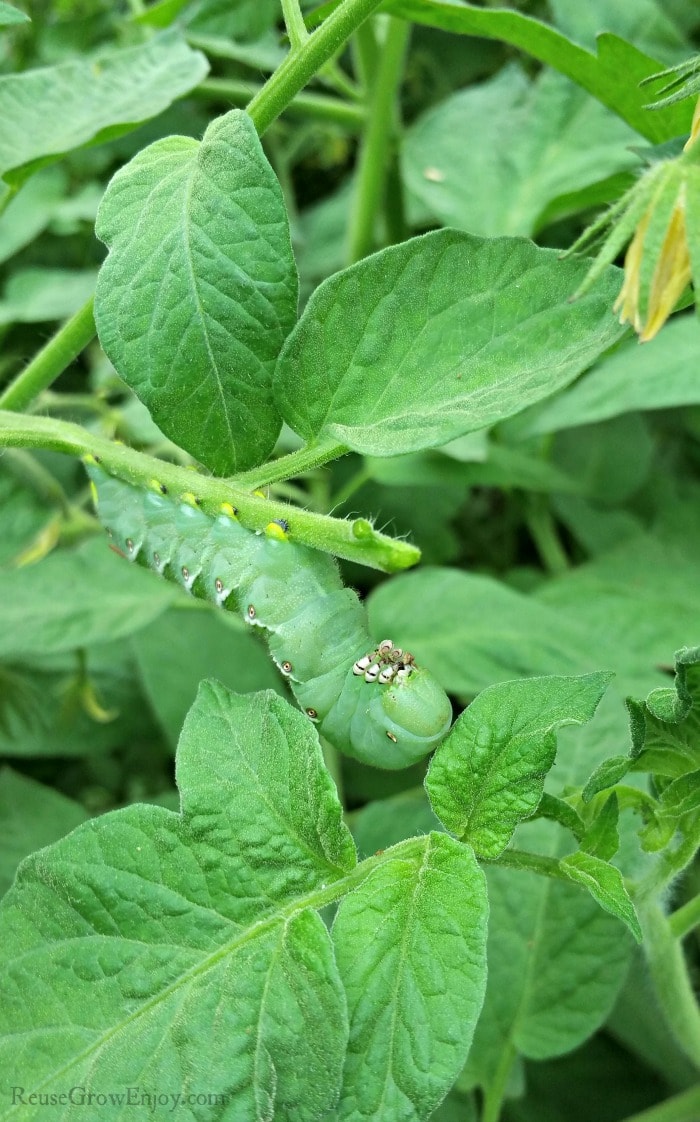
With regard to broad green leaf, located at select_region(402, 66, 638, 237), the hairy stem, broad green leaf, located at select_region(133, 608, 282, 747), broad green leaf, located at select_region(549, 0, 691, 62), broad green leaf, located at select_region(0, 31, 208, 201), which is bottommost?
broad green leaf, located at select_region(133, 608, 282, 747)

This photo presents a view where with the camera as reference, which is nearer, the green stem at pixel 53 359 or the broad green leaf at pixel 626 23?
the green stem at pixel 53 359

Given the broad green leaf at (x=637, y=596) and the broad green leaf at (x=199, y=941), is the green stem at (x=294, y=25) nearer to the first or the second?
the broad green leaf at (x=199, y=941)

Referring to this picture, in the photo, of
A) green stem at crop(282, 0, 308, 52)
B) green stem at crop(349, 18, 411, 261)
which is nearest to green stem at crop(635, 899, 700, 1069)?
green stem at crop(282, 0, 308, 52)

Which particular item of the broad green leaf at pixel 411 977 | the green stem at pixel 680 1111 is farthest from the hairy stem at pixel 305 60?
the green stem at pixel 680 1111

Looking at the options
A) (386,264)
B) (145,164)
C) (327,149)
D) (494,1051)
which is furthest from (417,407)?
(327,149)

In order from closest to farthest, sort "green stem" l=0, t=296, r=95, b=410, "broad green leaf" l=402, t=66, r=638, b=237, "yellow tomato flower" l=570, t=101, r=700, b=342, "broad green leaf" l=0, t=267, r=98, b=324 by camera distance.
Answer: "yellow tomato flower" l=570, t=101, r=700, b=342
"green stem" l=0, t=296, r=95, b=410
"broad green leaf" l=402, t=66, r=638, b=237
"broad green leaf" l=0, t=267, r=98, b=324

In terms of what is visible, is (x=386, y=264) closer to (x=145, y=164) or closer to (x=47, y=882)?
(x=145, y=164)

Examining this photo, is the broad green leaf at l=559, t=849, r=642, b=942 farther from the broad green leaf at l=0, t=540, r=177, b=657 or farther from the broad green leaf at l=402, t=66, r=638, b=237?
the broad green leaf at l=402, t=66, r=638, b=237

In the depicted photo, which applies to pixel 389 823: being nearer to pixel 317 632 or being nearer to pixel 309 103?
pixel 317 632
